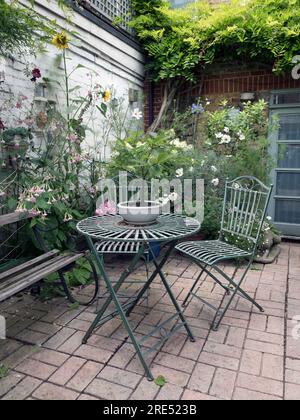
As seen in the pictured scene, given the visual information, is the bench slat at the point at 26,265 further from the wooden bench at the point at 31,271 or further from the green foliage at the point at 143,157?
the green foliage at the point at 143,157

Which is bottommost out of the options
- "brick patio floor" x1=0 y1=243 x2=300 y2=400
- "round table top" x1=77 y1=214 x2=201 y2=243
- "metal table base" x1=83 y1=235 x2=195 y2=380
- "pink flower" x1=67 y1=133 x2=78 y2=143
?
"brick patio floor" x1=0 y1=243 x2=300 y2=400

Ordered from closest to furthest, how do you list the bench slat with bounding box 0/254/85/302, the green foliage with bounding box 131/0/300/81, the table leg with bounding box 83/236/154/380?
the table leg with bounding box 83/236/154/380 → the bench slat with bounding box 0/254/85/302 → the green foliage with bounding box 131/0/300/81

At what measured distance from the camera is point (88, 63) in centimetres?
396

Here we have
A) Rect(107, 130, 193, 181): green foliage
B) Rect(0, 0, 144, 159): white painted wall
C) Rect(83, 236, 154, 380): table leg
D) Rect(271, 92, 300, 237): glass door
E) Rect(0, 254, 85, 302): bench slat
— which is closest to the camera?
Rect(83, 236, 154, 380): table leg

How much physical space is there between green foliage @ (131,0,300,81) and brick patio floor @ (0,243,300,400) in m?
3.06

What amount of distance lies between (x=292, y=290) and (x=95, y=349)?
184 centimetres

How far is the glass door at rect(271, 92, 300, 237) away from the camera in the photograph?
178 inches

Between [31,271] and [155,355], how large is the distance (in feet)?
3.27

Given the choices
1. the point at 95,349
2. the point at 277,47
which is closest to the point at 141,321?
the point at 95,349

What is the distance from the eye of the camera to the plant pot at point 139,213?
6.91 ft

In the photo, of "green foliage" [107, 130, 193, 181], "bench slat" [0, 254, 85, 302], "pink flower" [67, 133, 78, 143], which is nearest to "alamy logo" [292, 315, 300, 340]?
"bench slat" [0, 254, 85, 302]

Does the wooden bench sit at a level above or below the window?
below

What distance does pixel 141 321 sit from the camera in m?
2.40

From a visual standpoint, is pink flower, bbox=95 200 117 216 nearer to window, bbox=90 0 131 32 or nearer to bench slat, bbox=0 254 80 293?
bench slat, bbox=0 254 80 293
